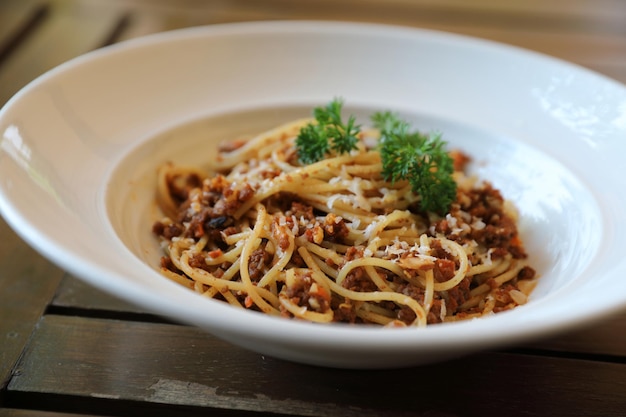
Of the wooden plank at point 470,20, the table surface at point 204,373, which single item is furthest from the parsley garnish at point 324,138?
the wooden plank at point 470,20

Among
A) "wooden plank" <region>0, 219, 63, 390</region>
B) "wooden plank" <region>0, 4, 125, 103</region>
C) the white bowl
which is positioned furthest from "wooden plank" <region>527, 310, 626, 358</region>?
"wooden plank" <region>0, 4, 125, 103</region>

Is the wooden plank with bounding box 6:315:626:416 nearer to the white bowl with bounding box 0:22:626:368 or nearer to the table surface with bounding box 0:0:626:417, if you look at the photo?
the table surface with bounding box 0:0:626:417

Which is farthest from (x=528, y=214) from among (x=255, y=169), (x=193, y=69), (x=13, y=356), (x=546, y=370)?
(x=13, y=356)

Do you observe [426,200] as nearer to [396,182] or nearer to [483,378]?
[396,182]

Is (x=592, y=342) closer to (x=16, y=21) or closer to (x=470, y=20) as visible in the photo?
(x=470, y=20)

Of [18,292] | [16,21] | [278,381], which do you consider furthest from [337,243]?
[16,21]

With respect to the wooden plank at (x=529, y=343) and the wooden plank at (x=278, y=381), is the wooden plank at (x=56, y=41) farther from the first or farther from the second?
the wooden plank at (x=278, y=381)
